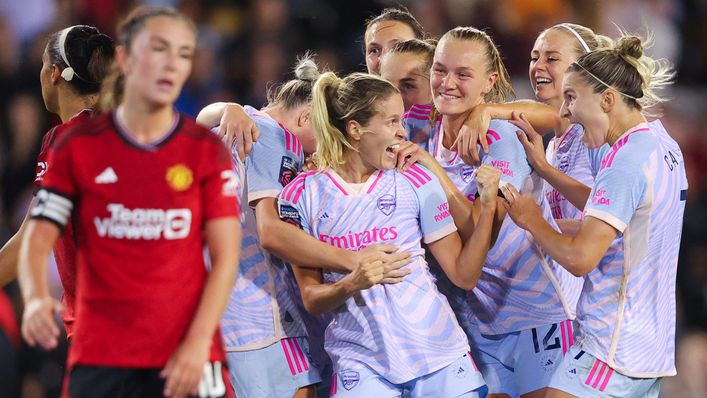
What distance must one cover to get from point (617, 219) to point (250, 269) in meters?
1.76

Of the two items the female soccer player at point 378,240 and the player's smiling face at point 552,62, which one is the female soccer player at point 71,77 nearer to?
the female soccer player at point 378,240

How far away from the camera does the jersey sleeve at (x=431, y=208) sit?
4648 millimetres

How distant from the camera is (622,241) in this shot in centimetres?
452

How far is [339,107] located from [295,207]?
1.62 feet

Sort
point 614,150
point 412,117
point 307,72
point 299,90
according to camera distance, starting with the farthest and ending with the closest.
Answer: point 412,117 → point 307,72 → point 299,90 → point 614,150

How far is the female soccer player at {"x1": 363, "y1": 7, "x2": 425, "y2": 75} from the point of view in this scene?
593 cm

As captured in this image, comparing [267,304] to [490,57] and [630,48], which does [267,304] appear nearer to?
[490,57]

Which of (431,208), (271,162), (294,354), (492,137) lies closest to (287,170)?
(271,162)

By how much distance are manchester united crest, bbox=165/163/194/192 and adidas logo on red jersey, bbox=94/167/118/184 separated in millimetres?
172

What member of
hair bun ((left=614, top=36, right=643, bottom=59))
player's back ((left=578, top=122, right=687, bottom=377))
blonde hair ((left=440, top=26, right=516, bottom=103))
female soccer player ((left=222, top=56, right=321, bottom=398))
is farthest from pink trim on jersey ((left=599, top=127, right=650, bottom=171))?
female soccer player ((left=222, top=56, right=321, bottom=398))

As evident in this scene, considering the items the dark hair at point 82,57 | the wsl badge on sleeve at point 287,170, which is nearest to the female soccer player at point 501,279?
the wsl badge on sleeve at point 287,170

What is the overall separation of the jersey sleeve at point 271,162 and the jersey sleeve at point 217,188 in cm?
139

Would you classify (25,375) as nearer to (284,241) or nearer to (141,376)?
(284,241)

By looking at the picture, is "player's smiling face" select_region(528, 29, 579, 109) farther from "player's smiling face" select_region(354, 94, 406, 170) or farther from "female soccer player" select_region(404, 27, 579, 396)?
"player's smiling face" select_region(354, 94, 406, 170)
